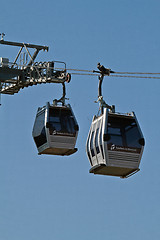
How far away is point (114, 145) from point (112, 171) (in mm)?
1067

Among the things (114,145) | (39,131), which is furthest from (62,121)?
(114,145)

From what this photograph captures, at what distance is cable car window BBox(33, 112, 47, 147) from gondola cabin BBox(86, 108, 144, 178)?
2.80 metres

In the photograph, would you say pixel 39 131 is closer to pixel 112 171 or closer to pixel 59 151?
pixel 59 151

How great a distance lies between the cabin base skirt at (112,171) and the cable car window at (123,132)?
948mm

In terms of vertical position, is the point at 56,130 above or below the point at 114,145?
above

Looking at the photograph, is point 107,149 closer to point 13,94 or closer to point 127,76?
point 127,76

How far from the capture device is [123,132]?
4166cm

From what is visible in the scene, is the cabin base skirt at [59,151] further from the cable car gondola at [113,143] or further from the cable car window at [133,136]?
the cable car window at [133,136]

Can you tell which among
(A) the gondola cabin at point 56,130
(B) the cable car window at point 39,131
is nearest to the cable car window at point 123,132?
(A) the gondola cabin at point 56,130

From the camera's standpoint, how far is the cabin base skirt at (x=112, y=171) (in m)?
40.8

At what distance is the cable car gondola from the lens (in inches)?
1601

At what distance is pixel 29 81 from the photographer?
45562mm

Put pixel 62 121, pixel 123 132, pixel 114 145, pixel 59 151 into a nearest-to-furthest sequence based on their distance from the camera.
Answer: pixel 114 145 < pixel 123 132 < pixel 59 151 < pixel 62 121

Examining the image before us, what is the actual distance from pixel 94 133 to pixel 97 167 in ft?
4.49
